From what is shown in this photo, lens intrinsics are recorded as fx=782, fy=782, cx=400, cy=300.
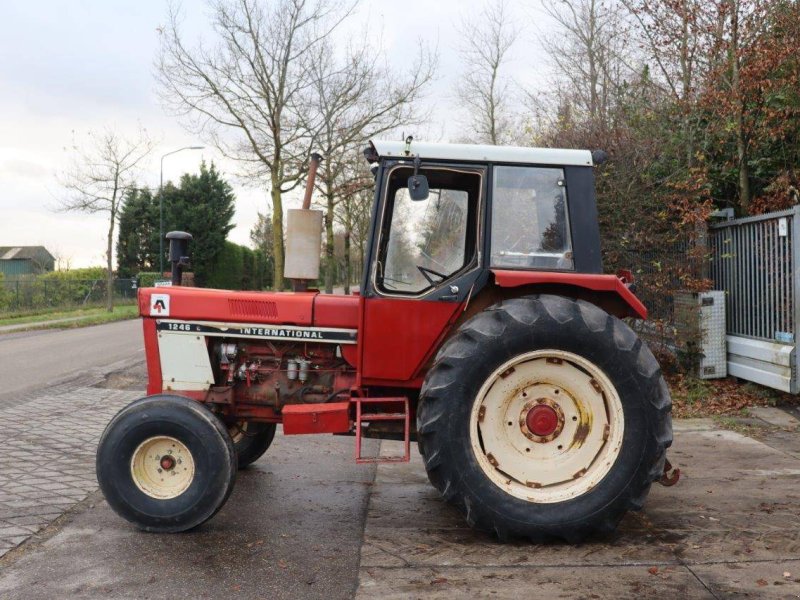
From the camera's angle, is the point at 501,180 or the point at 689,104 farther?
the point at 689,104

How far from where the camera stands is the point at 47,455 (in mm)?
6883

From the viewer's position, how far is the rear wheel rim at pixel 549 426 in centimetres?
459

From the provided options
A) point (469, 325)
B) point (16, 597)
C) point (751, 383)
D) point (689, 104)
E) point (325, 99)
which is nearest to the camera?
point (16, 597)

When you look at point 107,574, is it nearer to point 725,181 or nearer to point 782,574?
point 782,574

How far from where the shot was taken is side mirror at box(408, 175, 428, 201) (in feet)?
14.9

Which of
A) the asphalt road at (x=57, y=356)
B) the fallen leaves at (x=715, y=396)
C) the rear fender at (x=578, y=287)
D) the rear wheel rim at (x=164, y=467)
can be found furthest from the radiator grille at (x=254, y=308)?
Result: the asphalt road at (x=57, y=356)

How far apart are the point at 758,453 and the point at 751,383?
2.63 meters

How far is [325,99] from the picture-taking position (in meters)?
22.9

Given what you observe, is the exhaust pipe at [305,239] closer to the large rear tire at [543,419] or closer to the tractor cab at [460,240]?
the tractor cab at [460,240]

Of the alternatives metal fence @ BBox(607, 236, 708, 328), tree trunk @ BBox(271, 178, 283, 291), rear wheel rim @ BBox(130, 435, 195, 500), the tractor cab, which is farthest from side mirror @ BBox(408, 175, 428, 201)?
tree trunk @ BBox(271, 178, 283, 291)

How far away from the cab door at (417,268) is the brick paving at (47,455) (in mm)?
2359

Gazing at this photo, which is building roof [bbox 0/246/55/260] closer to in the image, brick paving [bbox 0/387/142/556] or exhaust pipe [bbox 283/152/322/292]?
brick paving [bbox 0/387/142/556]

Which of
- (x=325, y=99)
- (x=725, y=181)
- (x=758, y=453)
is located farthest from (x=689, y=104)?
(x=325, y=99)

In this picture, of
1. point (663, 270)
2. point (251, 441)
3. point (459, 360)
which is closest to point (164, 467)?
point (251, 441)
